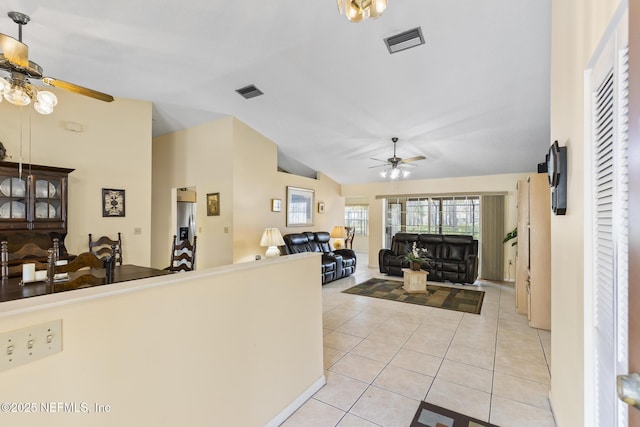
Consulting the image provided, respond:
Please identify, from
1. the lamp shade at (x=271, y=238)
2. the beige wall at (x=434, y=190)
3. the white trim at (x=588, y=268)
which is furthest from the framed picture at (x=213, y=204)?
the white trim at (x=588, y=268)

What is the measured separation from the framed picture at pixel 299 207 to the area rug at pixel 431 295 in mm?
2115

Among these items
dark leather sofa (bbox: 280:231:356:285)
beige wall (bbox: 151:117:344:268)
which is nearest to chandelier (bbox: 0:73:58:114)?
beige wall (bbox: 151:117:344:268)

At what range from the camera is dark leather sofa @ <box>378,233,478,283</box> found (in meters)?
5.66

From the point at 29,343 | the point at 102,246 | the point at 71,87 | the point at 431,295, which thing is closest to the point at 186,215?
the point at 102,246

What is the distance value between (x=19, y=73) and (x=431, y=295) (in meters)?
5.63

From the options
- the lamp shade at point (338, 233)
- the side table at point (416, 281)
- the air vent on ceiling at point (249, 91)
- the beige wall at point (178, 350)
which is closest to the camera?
the beige wall at point (178, 350)

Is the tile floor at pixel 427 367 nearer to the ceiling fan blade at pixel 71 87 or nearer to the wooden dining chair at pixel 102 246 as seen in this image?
the ceiling fan blade at pixel 71 87

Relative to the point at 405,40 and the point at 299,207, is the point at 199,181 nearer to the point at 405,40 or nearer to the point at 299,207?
the point at 299,207

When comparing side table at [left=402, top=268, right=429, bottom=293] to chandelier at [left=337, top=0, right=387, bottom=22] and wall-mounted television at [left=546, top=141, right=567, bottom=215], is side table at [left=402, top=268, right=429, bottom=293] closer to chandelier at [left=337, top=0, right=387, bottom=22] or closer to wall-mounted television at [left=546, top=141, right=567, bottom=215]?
wall-mounted television at [left=546, top=141, right=567, bottom=215]

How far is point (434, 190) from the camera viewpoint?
6766mm

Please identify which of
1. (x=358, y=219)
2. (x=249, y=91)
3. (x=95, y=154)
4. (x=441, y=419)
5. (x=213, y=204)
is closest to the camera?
(x=441, y=419)

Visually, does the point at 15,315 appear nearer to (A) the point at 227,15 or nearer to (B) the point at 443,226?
(A) the point at 227,15

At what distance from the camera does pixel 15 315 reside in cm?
81

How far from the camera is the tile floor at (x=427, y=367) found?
1.94m
